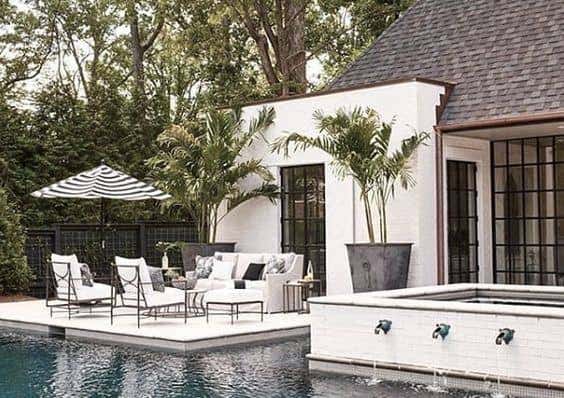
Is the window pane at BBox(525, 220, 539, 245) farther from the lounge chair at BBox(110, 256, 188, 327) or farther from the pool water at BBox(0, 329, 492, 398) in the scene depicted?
the lounge chair at BBox(110, 256, 188, 327)

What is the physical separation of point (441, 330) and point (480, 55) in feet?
26.4

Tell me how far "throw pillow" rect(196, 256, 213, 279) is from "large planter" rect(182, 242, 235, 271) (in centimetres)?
108

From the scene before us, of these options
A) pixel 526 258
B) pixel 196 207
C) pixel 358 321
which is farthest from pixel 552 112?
pixel 196 207

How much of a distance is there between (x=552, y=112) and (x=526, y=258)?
3083 mm

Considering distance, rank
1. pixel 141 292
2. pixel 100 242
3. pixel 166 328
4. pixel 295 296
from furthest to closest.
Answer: pixel 100 242 < pixel 295 296 < pixel 141 292 < pixel 166 328

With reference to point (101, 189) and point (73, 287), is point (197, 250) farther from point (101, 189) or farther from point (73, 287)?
point (73, 287)

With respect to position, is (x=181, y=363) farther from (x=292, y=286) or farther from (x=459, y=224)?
(x=459, y=224)

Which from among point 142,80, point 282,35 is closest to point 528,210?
point 282,35

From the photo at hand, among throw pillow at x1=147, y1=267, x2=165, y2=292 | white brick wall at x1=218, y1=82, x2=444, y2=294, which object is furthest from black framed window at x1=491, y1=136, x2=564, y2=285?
throw pillow at x1=147, y1=267, x2=165, y2=292

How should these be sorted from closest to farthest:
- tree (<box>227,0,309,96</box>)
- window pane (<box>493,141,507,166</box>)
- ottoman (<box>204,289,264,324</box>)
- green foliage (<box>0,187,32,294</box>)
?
ottoman (<box>204,289,264,324</box>) < window pane (<box>493,141,507,166</box>) < green foliage (<box>0,187,32,294</box>) < tree (<box>227,0,309,96</box>)

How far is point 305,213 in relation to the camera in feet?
51.0

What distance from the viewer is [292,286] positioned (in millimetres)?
13570

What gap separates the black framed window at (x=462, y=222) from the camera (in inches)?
572

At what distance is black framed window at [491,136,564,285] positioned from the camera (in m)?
14.4
